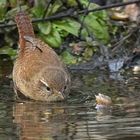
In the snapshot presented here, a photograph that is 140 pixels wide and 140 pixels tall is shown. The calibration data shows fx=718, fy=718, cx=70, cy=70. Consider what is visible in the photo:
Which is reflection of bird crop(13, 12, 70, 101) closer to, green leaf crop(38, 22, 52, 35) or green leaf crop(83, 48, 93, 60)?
green leaf crop(38, 22, 52, 35)

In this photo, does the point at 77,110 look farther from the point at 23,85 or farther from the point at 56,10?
the point at 56,10

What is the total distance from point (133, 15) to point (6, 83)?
2562 mm

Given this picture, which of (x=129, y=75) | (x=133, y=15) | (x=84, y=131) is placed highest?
(x=133, y=15)

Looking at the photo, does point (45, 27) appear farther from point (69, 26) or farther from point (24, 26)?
point (24, 26)

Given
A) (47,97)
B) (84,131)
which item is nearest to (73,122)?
(84,131)

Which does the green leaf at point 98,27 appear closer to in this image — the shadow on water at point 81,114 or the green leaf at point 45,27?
the green leaf at point 45,27

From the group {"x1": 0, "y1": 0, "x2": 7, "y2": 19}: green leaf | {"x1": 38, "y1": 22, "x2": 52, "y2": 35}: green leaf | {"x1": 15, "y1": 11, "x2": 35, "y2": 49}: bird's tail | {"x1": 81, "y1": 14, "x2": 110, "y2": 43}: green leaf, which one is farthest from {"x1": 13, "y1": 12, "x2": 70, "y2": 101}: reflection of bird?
{"x1": 81, "y1": 14, "x2": 110, "y2": 43}: green leaf

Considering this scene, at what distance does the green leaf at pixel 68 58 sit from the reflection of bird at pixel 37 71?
2.83 ft

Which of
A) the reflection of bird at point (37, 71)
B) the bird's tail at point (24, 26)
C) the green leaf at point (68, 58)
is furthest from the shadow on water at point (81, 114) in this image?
the bird's tail at point (24, 26)

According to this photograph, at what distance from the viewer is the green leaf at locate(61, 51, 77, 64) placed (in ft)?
32.0

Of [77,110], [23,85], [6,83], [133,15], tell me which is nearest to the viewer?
[77,110]

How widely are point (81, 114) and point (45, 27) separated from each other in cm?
287

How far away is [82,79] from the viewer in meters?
9.05

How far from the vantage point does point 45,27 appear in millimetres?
9891
